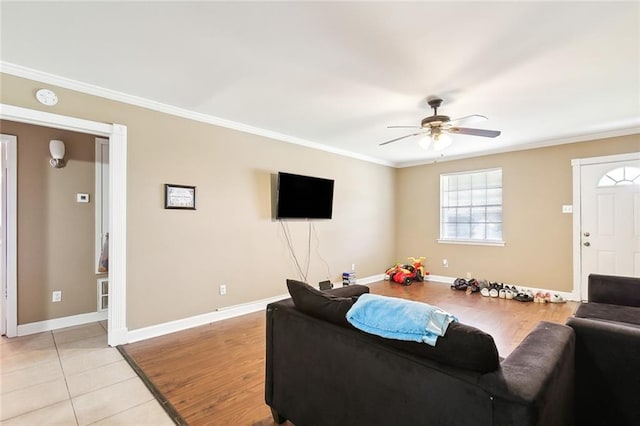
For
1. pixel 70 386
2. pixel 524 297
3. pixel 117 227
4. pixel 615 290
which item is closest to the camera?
pixel 70 386

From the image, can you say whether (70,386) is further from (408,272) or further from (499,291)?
(499,291)

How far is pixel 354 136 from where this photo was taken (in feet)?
15.4

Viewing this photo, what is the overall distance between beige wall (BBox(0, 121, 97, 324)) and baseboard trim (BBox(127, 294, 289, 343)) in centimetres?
111

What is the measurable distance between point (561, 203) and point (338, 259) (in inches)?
145

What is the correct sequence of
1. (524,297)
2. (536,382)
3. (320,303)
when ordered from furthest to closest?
1. (524,297)
2. (320,303)
3. (536,382)

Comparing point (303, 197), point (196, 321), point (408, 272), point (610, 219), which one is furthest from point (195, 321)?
point (610, 219)

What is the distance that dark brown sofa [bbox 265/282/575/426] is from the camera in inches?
39.9

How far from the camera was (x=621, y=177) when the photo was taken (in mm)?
4316

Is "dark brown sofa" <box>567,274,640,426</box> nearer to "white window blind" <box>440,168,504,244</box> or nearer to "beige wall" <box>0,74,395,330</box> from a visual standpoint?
"beige wall" <box>0,74,395,330</box>

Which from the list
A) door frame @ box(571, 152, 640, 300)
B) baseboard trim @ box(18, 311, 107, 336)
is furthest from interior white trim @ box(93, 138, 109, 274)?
door frame @ box(571, 152, 640, 300)

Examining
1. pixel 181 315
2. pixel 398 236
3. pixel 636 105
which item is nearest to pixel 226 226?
pixel 181 315

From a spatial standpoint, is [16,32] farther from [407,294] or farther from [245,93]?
[407,294]

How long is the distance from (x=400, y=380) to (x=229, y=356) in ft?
6.87

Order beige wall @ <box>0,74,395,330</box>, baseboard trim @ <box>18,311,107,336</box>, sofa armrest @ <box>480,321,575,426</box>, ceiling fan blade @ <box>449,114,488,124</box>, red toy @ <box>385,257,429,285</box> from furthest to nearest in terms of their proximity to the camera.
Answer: red toy @ <box>385,257,429,285</box> → ceiling fan blade @ <box>449,114,488,124</box> → baseboard trim @ <box>18,311,107,336</box> → beige wall @ <box>0,74,395,330</box> → sofa armrest @ <box>480,321,575,426</box>
